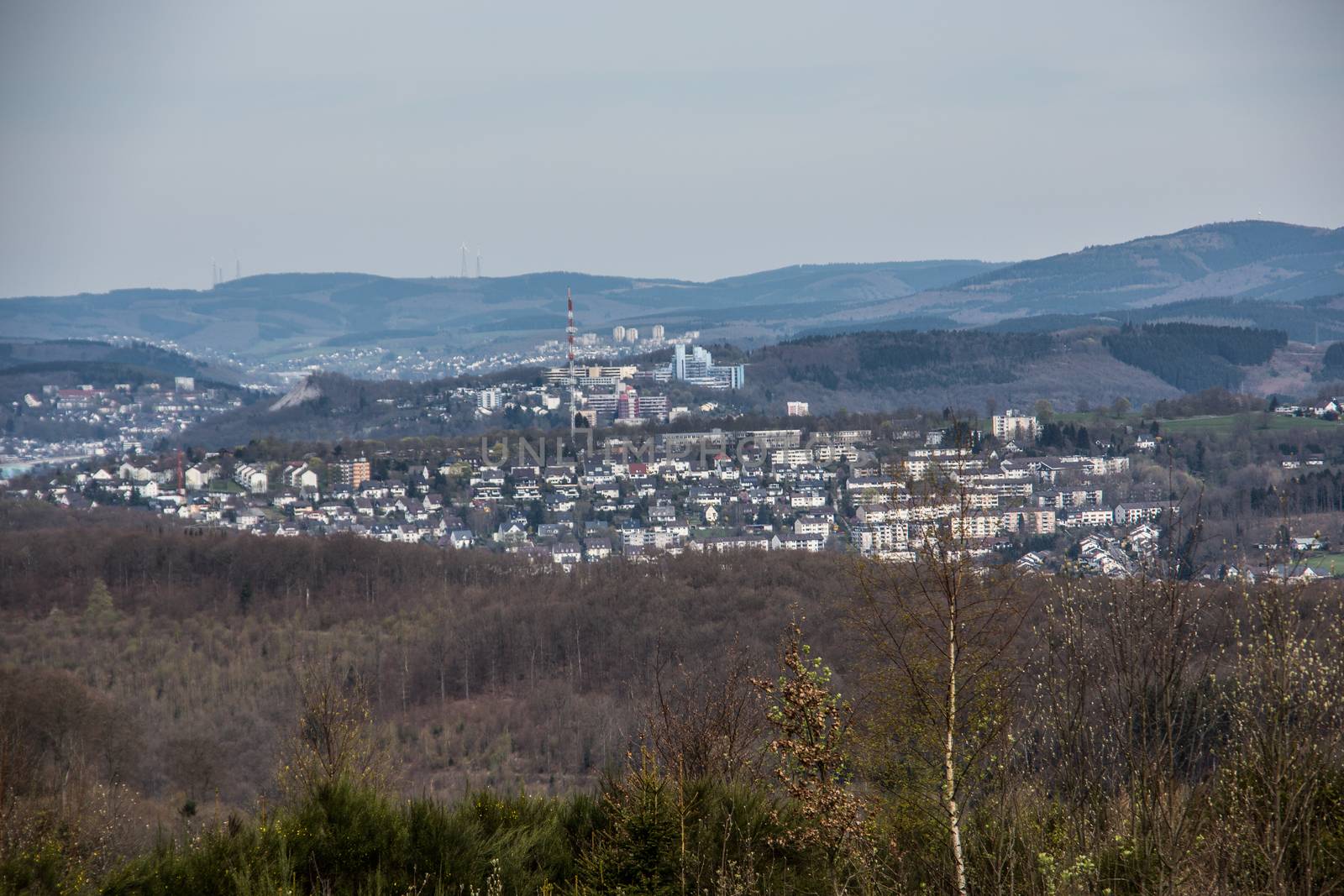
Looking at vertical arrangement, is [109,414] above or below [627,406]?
below

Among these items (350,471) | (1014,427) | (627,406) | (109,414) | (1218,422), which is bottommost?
(109,414)

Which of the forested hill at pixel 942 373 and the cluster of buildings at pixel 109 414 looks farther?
the cluster of buildings at pixel 109 414

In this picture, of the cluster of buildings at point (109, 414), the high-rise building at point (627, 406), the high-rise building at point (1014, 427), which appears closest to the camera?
the high-rise building at point (1014, 427)

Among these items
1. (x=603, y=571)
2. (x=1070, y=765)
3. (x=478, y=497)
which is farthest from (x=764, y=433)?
(x=1070, y=765)

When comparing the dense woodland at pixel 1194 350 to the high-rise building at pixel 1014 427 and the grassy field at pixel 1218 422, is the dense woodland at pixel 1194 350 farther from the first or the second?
the high-rise building at pixel 1014 427

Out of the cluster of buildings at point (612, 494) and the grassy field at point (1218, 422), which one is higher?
the grassy field at point (1218, 422)

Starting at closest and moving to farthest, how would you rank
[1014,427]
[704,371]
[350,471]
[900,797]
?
[900,797] → [350,471] → [1014,427] → [704,371]

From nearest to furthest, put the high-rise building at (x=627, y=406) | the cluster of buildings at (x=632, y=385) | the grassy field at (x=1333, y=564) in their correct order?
the grassy field at (x=1333, y=564)
the cluster of buildings at (x=632, y=385)
the high-rise building at (x=627, y=406)

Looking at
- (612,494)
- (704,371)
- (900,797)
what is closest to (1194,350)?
(704,371)

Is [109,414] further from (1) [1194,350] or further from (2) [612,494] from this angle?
(1) [1194,350]

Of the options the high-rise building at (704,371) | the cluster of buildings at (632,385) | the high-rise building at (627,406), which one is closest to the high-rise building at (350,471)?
the cluster of buildings at (632,385)

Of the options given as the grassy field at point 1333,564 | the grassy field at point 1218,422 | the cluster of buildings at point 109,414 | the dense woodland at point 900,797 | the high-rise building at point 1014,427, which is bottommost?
the cluster of buildings at point 109,414
